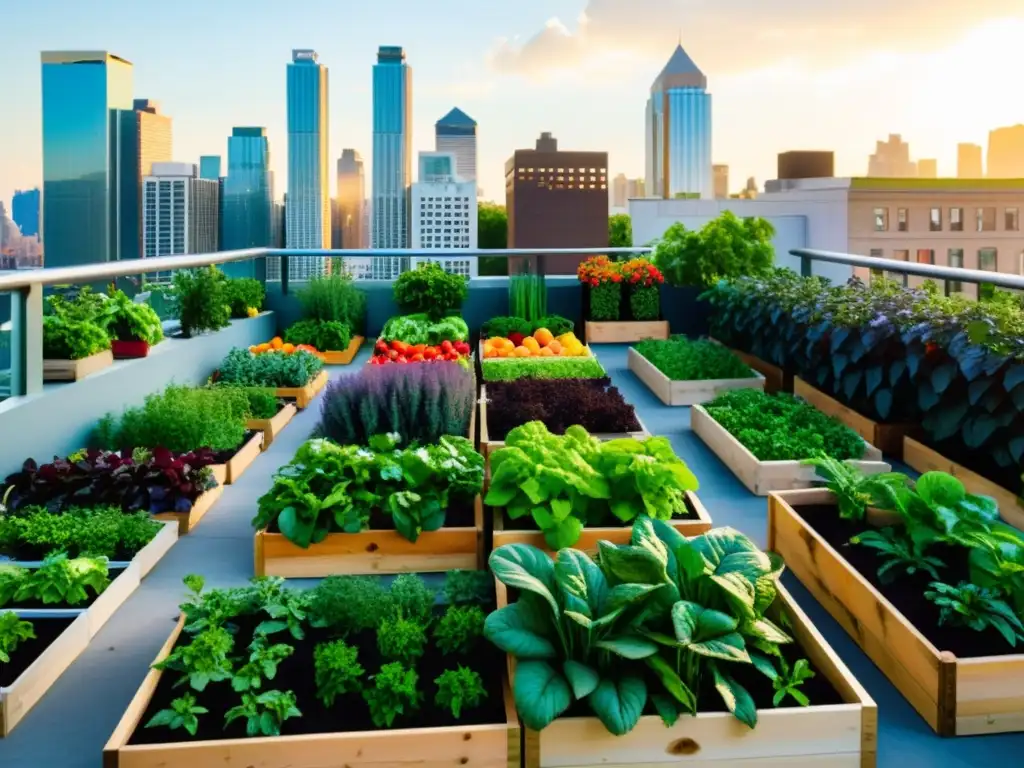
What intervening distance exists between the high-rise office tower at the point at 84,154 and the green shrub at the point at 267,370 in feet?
54.5

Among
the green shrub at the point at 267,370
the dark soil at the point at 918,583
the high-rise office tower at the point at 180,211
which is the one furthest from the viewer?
the high-rise office tower at the point at 180,211

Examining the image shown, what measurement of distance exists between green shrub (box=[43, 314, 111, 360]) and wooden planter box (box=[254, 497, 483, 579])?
6.42ft

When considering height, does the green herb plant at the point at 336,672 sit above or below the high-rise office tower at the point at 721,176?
below

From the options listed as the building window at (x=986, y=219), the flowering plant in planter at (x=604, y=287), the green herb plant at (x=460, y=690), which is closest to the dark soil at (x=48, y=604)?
the green herb plant at (x=460, y=690)

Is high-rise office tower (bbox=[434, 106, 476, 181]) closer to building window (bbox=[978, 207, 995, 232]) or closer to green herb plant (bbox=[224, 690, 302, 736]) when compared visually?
building window (bbox=[978, 207, 995, 232])

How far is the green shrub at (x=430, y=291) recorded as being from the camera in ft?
27.9

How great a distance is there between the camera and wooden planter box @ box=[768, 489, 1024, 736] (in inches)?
96.3

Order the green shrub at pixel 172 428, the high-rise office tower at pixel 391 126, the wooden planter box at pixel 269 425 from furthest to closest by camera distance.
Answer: the high-rise office tower at pixel 391 126 → the wooden planter box at pixel 269 425 → the green shrub at pixel 172 428

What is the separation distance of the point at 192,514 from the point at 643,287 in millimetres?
5558

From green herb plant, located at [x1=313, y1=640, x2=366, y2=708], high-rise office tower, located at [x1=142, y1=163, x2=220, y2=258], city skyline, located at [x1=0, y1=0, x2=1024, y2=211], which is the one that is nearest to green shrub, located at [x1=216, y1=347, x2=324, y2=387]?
green herb plant, located at [x1=313, y1=640, x2=366, y2=708]

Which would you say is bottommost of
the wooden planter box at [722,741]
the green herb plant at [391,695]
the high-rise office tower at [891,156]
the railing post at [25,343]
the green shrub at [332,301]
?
the wooden planter box at [722,741]

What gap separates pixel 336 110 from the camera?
3912 cm

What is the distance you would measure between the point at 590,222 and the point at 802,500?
34215 mm

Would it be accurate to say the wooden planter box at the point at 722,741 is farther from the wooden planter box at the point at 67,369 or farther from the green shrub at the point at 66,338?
the green shrub at the point at 66,338
